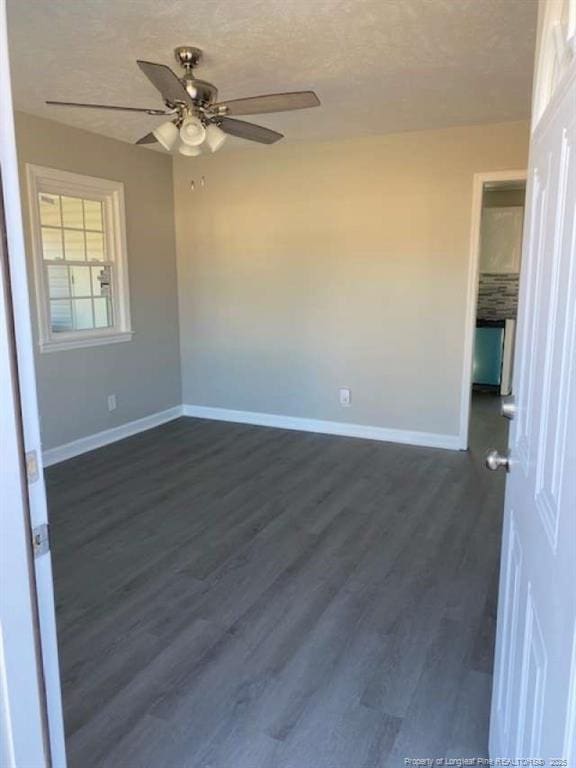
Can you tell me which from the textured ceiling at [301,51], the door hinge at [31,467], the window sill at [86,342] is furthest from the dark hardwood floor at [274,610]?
the textured ceiling at [301,51]

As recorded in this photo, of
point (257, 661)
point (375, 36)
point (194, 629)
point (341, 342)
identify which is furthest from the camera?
point (341, 342)

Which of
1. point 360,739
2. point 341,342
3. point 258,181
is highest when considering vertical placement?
point 258,181

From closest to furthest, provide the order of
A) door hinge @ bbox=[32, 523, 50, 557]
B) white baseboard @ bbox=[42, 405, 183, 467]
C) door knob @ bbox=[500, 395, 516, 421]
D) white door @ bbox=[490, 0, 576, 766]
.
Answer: white door @ bbox=[490, 0, 576, 766]
door hinge @ bbox=[32, 523, 50, 557]
door knob @ bbox=[500, 395, 516, 421]
white baseboard @ bbox=[42, 405, 183, 467]

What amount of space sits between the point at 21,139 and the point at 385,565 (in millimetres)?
3627

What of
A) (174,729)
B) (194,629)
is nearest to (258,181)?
(194,629)

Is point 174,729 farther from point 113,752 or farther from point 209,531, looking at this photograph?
point 209,531

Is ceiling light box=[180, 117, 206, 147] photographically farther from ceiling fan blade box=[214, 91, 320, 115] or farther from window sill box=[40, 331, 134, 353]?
window sill box=[40, 331, 134, 353]

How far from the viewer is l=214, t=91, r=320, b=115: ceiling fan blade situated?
2465 mm

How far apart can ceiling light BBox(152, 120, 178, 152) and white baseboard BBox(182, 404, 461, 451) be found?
2.94 meters

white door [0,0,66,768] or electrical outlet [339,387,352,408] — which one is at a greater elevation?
white door [0,0,66,768]

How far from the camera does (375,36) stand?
2.58 m

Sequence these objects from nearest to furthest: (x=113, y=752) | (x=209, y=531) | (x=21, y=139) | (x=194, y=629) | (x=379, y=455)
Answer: (x=113, y=752), (x=194, y=629), (x=209, y=531), (x=21, y=139), (x=379, y=455)

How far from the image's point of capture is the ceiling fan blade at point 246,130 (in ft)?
9.30

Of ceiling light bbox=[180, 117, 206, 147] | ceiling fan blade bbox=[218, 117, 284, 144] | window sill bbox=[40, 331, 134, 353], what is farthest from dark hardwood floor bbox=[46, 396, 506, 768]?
ceiling fan blade bbox=[218, 117, 284, 144]
